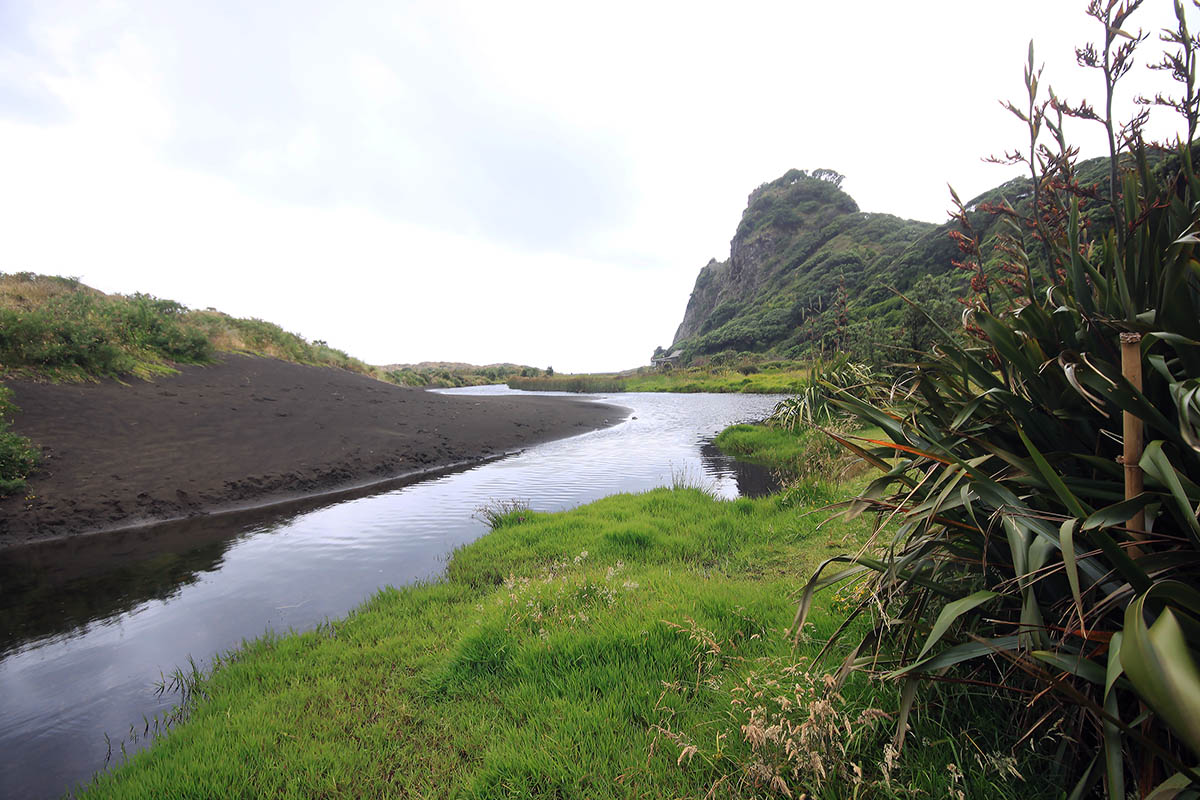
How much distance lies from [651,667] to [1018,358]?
2.70 metres

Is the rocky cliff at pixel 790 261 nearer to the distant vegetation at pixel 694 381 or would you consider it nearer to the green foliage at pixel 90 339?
the distant vegetation at pixel 694 381

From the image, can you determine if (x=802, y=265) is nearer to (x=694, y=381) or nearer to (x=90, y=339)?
(x=694, y=381)

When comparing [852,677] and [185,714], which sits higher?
[852,677]

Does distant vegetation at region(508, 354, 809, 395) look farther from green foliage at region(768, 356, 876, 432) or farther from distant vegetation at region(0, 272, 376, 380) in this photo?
distant vegetation at region(0, 272, 376, 380)

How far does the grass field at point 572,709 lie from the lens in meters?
2.00

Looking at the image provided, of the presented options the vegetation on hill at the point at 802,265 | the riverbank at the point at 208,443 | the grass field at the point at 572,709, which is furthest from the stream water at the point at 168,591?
the vegetation on hill at the point at 802,265

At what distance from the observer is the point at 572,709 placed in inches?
113

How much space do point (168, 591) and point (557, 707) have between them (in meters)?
5.80

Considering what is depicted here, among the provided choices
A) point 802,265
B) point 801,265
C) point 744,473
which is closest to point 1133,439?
point 744,473

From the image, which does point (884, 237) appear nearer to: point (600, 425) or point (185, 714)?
point (600, 425)

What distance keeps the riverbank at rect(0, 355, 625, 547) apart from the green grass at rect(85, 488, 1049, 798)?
21.3ft

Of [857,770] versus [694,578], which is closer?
[857,770]

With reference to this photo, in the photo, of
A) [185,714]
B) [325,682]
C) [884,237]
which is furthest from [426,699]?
[884,237]

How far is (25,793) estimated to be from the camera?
2887 millimetres
